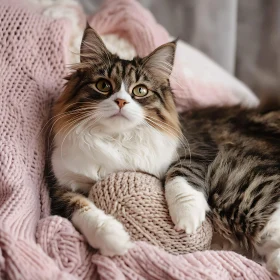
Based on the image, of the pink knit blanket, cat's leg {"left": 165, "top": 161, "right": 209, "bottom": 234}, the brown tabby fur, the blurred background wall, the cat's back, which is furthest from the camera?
the blurred background wall

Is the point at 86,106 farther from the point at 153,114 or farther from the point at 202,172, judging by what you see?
the point at 202,172


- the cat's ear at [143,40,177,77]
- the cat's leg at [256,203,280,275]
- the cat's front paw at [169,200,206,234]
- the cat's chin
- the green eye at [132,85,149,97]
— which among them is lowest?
the cat's leg at [256,203,280,275]

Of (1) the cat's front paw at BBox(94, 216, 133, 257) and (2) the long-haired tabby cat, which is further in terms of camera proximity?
(2) the long-haired tabby cat

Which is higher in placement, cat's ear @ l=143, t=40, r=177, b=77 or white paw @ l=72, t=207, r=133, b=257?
cat's ear @ l=143, t=40, r=177, b=77

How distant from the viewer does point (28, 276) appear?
110 cm

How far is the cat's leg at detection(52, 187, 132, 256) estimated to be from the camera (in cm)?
121

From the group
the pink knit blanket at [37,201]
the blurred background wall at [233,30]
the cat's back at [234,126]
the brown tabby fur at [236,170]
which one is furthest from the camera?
the blurred background wall at [233,30]

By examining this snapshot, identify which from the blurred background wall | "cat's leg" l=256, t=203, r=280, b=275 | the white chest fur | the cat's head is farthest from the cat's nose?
the blurred background wall

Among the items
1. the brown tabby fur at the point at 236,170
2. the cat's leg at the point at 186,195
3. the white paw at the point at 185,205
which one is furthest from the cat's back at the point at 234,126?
the white paw at the point at 185,205

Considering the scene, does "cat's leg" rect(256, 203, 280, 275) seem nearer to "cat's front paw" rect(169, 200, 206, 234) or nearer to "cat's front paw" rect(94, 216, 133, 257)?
"cat's front paw" rect(169, 200, 206, 234)

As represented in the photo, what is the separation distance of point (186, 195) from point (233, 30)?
4.70 ft

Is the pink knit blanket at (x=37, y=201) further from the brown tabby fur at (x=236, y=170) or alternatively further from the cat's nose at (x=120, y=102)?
the cat's nose at (x=120, y=102)

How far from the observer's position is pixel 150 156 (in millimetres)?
1455

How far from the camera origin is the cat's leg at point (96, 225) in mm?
1205
